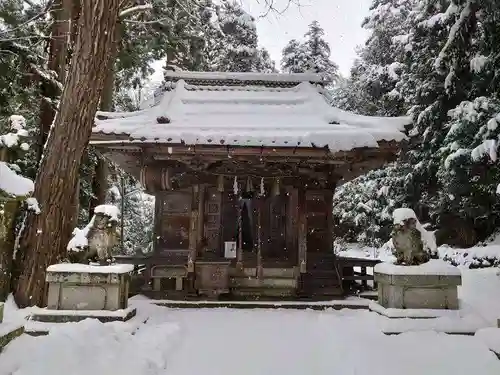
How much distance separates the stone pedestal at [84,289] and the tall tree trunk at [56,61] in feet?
17.1

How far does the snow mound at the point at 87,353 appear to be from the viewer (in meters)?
4.31

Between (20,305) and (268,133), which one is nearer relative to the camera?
(20,305)

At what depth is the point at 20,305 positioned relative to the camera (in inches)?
271

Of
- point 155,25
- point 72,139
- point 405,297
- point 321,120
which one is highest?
point 155,25

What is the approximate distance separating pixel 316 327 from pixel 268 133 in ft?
12.8

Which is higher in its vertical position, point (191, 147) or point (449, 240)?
point (191, 147)

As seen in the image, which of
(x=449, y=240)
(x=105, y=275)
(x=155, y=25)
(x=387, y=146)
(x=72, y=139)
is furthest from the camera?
(x=449, y=240)

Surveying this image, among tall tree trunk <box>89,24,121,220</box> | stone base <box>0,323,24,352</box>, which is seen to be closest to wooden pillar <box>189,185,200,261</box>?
stone base <box>0,323,24,352</box>

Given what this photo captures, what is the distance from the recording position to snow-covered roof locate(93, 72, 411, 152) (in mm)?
8234

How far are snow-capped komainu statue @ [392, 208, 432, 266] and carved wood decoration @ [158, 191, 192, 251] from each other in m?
5.14

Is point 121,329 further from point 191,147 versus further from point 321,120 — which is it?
point 321,120

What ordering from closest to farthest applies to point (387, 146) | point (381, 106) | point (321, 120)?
point (387, 146) → point (321, 120) → point (381, 106)

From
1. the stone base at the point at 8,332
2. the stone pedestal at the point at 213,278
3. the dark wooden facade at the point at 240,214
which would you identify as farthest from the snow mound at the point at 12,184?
the stone pedestal at the point at 213,278

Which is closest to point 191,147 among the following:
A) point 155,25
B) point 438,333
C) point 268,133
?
point 268,133
